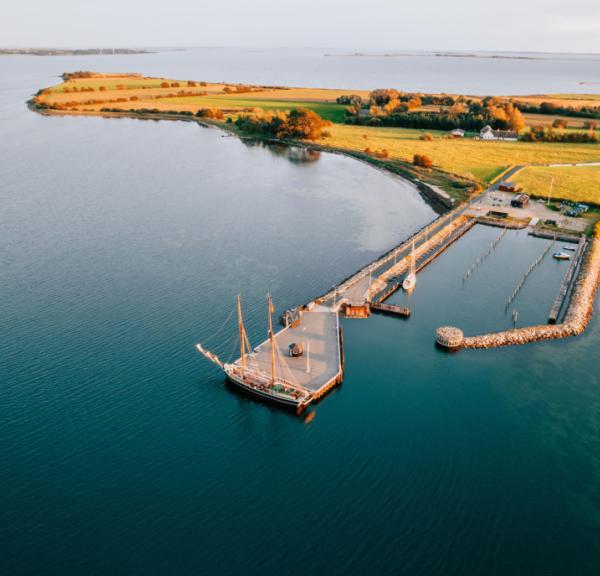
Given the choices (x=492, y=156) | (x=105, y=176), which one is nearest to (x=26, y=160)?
(x=105, y=176)

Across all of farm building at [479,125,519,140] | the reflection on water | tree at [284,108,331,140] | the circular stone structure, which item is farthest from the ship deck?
farm building at [479,125,519,140]

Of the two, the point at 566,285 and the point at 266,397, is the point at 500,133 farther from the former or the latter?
the point at 266,397

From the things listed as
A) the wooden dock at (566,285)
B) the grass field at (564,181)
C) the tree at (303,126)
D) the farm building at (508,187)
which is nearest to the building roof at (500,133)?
the grass field at (564,181)

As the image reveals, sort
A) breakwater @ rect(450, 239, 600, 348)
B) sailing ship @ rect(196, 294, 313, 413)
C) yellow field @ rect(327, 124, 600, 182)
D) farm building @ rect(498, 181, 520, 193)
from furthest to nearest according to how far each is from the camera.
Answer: yellow field @ rect(327, 124, 600, 182) → farm building @ rect(498, 181, 520, 193) → breakwater @ rect(450, 239, 600, 348) → sailing ship @ rect(196, 294, 313, 413)

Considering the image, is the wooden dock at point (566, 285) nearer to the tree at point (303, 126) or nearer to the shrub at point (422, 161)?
the shrub at point (422, 161)

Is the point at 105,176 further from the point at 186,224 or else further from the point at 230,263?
the point at 230,263

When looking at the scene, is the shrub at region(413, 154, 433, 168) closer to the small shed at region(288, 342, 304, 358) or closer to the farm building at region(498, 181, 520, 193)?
the farm building at region(498, 181, 520, 193)
